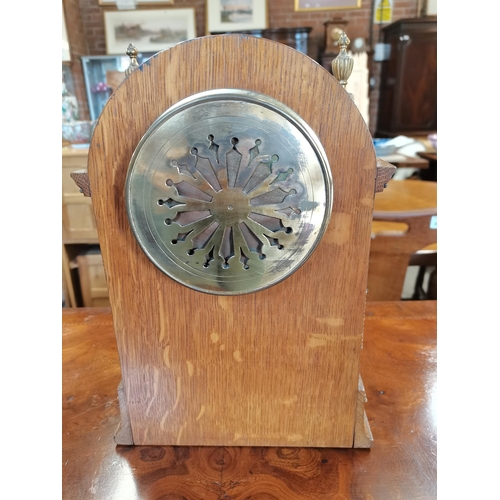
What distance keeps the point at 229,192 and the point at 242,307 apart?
0.53 ft

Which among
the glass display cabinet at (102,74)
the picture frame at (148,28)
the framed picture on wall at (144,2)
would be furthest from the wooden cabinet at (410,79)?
the glass display cabinet at (102,74)

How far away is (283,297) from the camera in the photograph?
575 mm

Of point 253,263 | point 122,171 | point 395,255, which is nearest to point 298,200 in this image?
point 253,263

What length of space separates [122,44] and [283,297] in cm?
309

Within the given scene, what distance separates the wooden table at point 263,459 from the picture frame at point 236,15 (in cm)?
281

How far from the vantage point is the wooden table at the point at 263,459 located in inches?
22.4

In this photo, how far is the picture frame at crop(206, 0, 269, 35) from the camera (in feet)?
9.77

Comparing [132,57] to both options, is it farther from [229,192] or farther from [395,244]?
[395,244]

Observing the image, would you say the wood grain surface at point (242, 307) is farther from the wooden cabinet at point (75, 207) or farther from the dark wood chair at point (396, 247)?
the wooden cabinet at point (75, 207)

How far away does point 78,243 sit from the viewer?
2234 millimetres

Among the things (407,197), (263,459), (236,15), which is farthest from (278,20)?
(263,459)

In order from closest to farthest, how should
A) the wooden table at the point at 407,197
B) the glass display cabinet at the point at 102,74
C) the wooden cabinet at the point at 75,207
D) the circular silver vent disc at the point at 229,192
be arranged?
1. the circular silver vent disc at the point at 229,192
2. the wooden table at the point at 407,197
3. the wooden cabinet at the point at 75,207
4. the glass display cabinet at the point at 102,74

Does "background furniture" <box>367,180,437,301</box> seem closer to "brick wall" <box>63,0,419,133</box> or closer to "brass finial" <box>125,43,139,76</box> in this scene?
"brass finial" <box>125,43,139,76</box>

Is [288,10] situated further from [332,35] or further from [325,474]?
[325,474]
